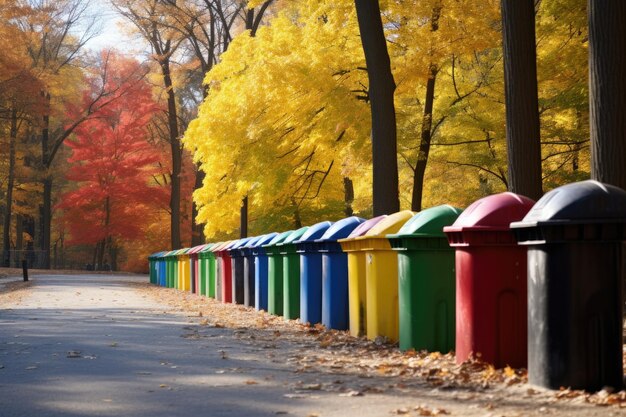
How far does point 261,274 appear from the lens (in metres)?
18.3

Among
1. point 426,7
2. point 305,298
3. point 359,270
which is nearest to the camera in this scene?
point 359,270

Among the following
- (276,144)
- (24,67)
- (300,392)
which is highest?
(24,67)

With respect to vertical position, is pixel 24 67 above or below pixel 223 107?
above

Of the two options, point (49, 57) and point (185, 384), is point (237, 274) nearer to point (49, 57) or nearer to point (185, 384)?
point (185, 384)

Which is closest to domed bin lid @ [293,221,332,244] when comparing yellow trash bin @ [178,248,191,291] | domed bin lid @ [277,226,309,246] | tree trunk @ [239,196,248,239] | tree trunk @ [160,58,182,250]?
domed bin lid @ [277,226,309,246]

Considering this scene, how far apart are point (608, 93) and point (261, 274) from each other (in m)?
8.59

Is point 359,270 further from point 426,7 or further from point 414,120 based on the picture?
point 414,120

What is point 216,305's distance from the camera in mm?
21438

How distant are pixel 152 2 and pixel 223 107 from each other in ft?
66.4

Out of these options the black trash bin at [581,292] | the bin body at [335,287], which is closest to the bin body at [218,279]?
the bin body at [335,287]

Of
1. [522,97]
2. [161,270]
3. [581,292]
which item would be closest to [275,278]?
[522,97]

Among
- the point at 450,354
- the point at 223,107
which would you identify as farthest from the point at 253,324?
the point at 223,107

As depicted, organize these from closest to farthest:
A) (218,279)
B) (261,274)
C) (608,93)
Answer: (608,93) → (261,274) → (218,279)

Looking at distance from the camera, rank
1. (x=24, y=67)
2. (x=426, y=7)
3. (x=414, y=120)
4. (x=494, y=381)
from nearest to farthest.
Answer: (x=494, y=381), (x=426, y=7), (x=414, y=120), (x=24, y=67)
